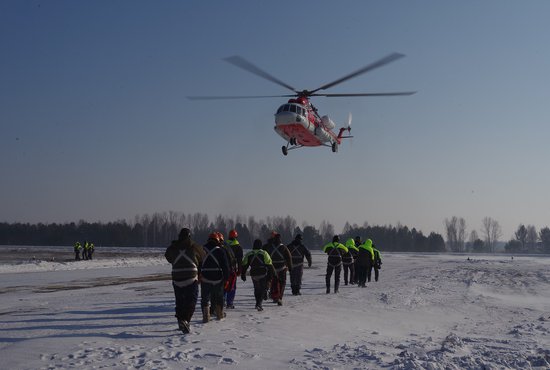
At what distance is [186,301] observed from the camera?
823 cm

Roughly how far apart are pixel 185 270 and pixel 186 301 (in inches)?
21.2

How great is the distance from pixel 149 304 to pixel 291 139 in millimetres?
15203

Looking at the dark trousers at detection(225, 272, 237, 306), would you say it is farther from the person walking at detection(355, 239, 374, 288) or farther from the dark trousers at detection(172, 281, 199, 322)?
the person walking at detection(355, 239, 374, 288)

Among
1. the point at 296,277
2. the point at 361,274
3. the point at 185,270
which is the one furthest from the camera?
the point at 361,274

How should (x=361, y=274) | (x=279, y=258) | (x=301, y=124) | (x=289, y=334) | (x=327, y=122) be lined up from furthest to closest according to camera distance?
(x=327, y=122) < (x=301, y=124) < (x=361, y=274) < (x=279, y=258) < (x=289, y=334)

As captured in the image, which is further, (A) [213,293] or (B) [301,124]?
(B) [301,124]

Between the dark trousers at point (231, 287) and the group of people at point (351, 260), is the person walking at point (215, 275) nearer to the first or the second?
the dark trousers at point (231, 287)

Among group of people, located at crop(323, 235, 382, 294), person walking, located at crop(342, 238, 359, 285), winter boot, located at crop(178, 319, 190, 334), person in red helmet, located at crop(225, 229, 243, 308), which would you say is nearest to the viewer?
winter boot, located at crop(178, 319, 190, 334)

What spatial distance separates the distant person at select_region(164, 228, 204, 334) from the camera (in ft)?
27.1

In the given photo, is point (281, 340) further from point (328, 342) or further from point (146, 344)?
point (146, 344)

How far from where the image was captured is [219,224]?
158 m

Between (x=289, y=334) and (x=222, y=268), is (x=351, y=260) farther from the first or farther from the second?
(x=289, y=334)

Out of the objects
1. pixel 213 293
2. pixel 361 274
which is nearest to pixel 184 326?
pixel 213 293

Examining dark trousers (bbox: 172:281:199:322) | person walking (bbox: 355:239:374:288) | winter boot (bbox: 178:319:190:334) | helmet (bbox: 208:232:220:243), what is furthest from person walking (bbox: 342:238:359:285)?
winter boot (bbox: 178:319:190:334)
